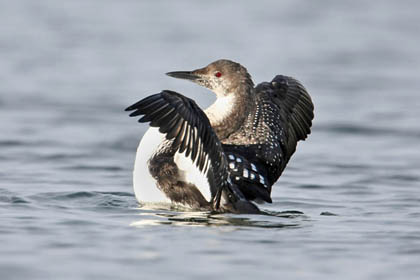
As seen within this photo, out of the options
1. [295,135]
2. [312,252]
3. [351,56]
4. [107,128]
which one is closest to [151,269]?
[312,252]

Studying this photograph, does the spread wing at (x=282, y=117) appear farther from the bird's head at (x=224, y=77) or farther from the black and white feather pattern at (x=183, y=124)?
the black and white feather pattern at (x=183, y=124)

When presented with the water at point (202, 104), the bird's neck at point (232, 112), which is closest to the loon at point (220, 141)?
the bird's neck at point (232, 112)

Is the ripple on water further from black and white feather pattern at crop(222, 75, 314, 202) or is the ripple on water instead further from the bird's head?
the bird's head

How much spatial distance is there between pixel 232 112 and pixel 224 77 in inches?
12.1

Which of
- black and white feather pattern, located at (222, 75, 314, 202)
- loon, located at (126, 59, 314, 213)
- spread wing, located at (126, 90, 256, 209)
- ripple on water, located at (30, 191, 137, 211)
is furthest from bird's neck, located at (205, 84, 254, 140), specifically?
ripple on water, located at (30, 191, 137, 211)

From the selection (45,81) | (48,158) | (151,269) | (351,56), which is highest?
(351,56)

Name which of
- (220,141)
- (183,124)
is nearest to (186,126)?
(183,124)

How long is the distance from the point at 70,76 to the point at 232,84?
7.60 m

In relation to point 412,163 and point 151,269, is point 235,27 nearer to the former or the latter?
point 412,163

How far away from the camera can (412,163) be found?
10.3 metres

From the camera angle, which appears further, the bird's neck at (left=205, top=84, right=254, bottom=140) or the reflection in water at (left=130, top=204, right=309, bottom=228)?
the bird's neck at (left=205, top=84, right=254, bottom=140)

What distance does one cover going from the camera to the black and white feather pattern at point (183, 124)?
6535 millimetres

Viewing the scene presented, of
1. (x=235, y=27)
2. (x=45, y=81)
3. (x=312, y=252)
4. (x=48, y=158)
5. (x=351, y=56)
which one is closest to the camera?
(x=312, y=252)

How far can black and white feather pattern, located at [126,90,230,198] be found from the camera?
654 centimetres
